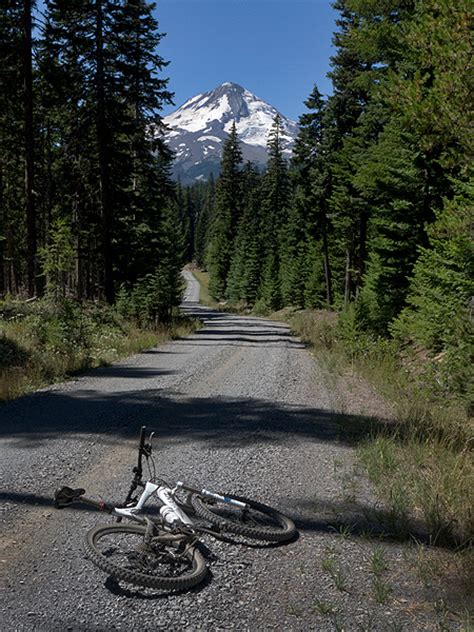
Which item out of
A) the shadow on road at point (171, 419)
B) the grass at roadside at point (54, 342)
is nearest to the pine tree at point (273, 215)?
the grass at roadside at point (54, 342)

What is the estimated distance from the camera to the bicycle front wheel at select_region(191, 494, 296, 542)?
14.6 feet

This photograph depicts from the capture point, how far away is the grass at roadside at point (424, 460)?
186 inches

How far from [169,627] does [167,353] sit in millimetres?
13974

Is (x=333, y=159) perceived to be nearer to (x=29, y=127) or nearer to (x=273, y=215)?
(x=29, y=127)

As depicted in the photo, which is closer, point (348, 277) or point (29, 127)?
point (29, 127)

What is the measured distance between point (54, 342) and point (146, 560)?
10.9m

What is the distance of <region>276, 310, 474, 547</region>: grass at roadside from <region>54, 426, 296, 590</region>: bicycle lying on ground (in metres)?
1.42

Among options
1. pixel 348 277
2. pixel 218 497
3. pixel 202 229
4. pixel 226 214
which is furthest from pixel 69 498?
pixel 202 229

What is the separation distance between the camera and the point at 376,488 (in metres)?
5.64

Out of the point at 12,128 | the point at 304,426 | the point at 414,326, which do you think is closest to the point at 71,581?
the point at 304,426

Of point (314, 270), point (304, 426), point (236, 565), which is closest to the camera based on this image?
point (236, 565)

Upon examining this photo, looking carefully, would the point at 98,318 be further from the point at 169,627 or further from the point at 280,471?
the point at 169,627

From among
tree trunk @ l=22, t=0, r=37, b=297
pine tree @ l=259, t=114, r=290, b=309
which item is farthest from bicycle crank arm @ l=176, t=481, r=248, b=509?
pine tree @ l=259, t=114, r=290, b=309

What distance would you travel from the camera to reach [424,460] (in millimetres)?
6176
